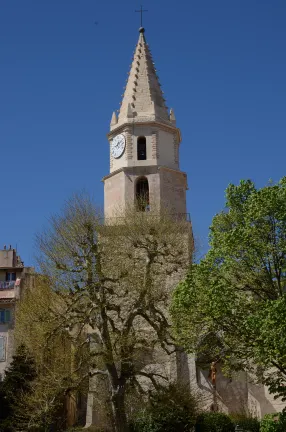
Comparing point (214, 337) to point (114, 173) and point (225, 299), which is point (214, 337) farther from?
point (114, 173)

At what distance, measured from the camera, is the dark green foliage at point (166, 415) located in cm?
2617

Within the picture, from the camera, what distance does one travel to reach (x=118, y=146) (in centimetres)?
3669

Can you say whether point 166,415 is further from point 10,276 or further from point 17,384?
point 10,276

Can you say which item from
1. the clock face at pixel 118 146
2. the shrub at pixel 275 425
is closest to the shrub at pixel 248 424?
the shrub at pixel 275 425

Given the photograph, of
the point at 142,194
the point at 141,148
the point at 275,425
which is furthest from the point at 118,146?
the point at 275,425

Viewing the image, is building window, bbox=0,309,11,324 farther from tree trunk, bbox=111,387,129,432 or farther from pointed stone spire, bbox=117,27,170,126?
tree trunk, bbox=111,387,129,432

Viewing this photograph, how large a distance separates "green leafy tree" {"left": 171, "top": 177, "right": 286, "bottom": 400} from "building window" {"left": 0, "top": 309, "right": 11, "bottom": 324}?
59.4 feet

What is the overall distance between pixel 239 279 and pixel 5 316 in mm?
20416

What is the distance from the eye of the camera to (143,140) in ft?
120

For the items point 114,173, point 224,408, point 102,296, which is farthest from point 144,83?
point 224,408

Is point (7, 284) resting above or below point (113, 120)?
below

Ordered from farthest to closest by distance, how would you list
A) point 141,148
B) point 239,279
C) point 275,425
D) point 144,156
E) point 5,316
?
point 5,316, point 141,148, point 144,156, point 239,279, point 275,425

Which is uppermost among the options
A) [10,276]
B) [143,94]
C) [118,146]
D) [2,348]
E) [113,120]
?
[143,94]

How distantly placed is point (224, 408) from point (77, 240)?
12.8m
